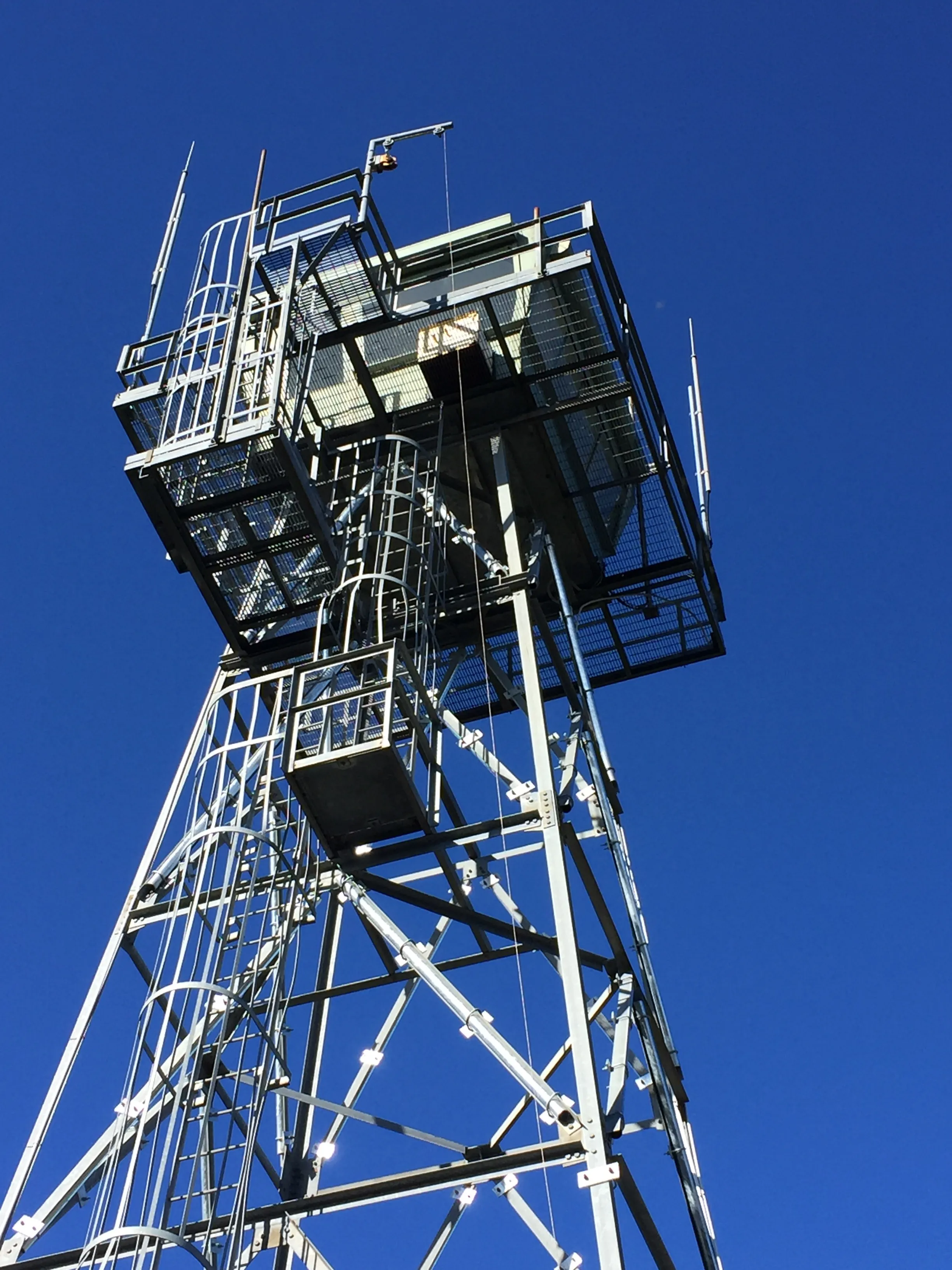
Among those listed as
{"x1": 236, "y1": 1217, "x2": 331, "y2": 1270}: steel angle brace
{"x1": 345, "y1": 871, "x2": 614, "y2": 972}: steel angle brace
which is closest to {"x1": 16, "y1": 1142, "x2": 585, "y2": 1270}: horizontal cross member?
{"x1": 236, "y1": 1217, "x2": 331, "y2": 1270}: steel angle brace

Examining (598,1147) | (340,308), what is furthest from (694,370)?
(598,1147)

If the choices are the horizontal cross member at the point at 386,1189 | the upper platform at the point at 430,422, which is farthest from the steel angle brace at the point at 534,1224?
the upper platform at the point at 430,422

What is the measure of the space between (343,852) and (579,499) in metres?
6.32

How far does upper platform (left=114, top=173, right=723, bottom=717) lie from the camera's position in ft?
48.9

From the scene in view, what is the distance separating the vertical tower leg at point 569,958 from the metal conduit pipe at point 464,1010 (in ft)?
0.62

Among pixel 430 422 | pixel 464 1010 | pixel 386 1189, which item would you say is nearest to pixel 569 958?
pixel 464 1010

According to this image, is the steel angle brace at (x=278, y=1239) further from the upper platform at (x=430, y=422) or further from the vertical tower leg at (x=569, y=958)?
the upper platform at (x=430, y=422)

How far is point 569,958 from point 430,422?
7.75 meters

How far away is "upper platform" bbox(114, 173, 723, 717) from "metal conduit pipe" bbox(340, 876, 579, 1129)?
348cm

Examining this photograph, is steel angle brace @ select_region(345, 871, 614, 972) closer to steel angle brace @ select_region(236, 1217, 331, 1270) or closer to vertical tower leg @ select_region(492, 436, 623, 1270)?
vertical tower leg @ select_region(492, 436, 623, 1270)

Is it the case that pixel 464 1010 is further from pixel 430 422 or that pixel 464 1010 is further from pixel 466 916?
pixel 430 422

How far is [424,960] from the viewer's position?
12.4 m

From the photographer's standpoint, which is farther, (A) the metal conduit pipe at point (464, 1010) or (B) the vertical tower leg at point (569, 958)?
(A) the metal conduit pipe at point (464, 1010)

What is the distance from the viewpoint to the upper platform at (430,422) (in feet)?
48.9
